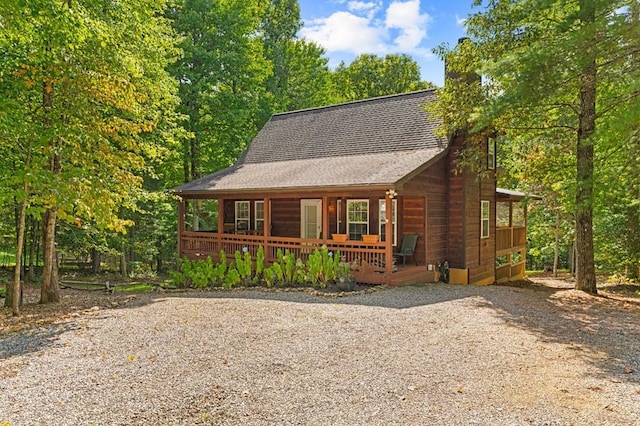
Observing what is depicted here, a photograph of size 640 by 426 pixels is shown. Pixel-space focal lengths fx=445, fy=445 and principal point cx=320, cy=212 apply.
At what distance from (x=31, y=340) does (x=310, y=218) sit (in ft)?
33.4

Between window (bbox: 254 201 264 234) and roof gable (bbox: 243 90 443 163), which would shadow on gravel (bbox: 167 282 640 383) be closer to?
roof gable (bbox: 243 90 443 163)

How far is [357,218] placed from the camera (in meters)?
14.7

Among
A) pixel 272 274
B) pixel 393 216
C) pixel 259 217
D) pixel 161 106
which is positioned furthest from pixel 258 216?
pixel 161 106

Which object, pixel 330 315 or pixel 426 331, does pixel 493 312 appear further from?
pixel 330 315

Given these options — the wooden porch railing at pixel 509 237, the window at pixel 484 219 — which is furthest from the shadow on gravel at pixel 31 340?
the wooden porch railing at pixel 509 237

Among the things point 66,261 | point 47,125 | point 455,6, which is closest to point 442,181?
point 455,6

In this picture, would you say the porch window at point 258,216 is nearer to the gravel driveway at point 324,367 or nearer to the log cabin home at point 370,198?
the log cabin home at point 370,198

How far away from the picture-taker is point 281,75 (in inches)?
1190

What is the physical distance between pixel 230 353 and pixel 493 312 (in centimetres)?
544

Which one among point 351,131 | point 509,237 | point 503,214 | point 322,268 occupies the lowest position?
point 322,268

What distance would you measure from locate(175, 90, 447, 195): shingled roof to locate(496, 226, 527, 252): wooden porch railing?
5698 millimetres

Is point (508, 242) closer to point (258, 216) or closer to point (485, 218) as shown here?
point (485, 218)

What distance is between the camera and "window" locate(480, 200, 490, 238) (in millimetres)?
15703

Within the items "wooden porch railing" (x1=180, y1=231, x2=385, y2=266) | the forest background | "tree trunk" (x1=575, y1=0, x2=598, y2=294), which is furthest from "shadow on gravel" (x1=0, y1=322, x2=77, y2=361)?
"tree trunk" (x1=575, y1=0, x2=598, y2=294)
